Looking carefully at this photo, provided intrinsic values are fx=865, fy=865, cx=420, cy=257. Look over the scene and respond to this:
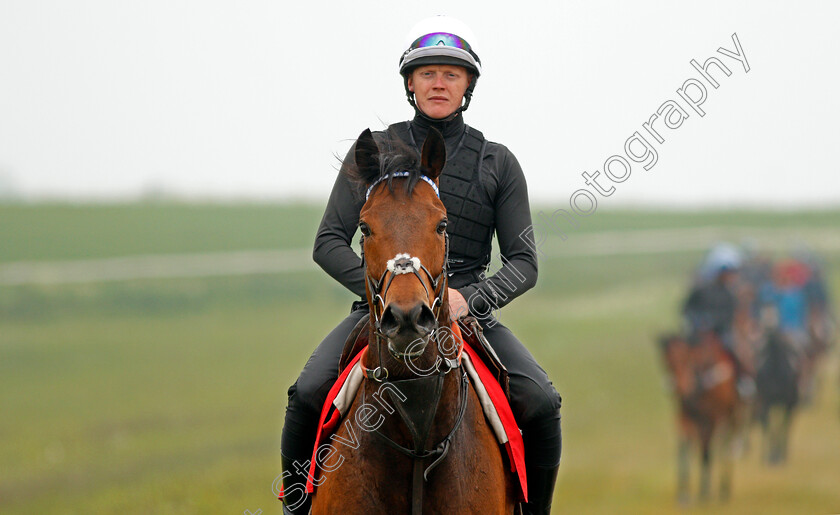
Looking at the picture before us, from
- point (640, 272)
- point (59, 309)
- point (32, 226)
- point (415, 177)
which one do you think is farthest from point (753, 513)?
point (32, 226)

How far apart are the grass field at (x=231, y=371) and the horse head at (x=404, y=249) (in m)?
9.51

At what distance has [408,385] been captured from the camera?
3332 millimetres

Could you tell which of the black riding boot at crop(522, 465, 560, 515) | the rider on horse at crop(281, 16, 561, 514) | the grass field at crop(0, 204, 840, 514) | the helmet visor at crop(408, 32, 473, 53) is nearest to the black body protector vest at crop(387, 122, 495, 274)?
the rider on horse at crop(281, 16, 561, 514)

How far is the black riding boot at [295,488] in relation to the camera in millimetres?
4395

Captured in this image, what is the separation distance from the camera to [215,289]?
74.8 feet

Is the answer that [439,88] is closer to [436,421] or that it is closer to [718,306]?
[436,421]

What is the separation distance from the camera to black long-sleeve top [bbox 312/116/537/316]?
13.2 ft

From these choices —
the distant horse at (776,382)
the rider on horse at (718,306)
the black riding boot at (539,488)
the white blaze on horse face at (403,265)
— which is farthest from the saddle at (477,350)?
the distant horse at (776,382)

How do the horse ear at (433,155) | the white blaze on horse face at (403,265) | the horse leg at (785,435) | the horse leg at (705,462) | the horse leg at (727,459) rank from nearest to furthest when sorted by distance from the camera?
the white blaze on horse face at (403,265)
the horse ear at (433,155)
the horse leg at (727,459)
the horse leg at (705,462)
the horse leg at (785,435)

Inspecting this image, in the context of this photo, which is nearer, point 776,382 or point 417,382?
point 417,382

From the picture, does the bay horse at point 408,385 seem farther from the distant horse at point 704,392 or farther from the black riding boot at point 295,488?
the distant horse at point 704,392

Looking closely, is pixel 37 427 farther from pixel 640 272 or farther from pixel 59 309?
pixel 640 272

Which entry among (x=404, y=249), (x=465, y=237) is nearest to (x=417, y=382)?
(x=404, y=249)

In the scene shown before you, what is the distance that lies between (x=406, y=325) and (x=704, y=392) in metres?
11.6
